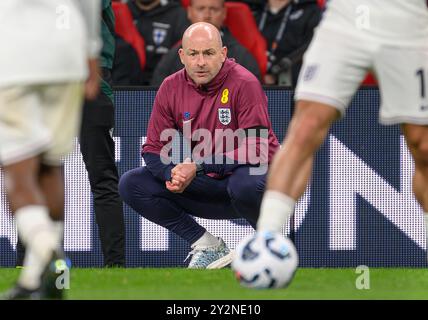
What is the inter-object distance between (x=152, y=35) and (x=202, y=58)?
10.0 feet

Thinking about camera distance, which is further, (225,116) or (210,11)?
(210,11)

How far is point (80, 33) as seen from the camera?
670cm

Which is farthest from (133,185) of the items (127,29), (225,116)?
(127,29)

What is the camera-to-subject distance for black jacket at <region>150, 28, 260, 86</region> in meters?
11.7

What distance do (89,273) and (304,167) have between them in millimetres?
2355

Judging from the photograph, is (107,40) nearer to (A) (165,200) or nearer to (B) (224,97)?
(B) (224,97)

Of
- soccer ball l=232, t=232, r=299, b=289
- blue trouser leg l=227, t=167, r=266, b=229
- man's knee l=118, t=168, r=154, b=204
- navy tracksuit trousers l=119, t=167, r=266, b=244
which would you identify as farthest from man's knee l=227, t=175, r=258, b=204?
soccer ball l=232, t=232, r=299, b=289

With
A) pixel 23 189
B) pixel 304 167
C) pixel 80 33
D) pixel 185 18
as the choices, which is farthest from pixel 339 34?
pixel 185 18

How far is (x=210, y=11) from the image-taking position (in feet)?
40.2

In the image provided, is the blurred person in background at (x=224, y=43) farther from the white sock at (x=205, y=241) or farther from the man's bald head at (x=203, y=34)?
the white sock at (x=205, y=241)

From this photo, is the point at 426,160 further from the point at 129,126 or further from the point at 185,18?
the point at 185,18

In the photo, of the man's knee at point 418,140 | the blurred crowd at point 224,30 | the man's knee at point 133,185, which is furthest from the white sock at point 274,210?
the blurred crowd at point 224,30

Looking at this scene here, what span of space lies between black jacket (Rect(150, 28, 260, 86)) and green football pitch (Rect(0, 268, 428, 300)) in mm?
2570

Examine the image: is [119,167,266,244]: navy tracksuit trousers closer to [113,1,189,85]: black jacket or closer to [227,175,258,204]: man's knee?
[227,175,258,204]: man's knee
